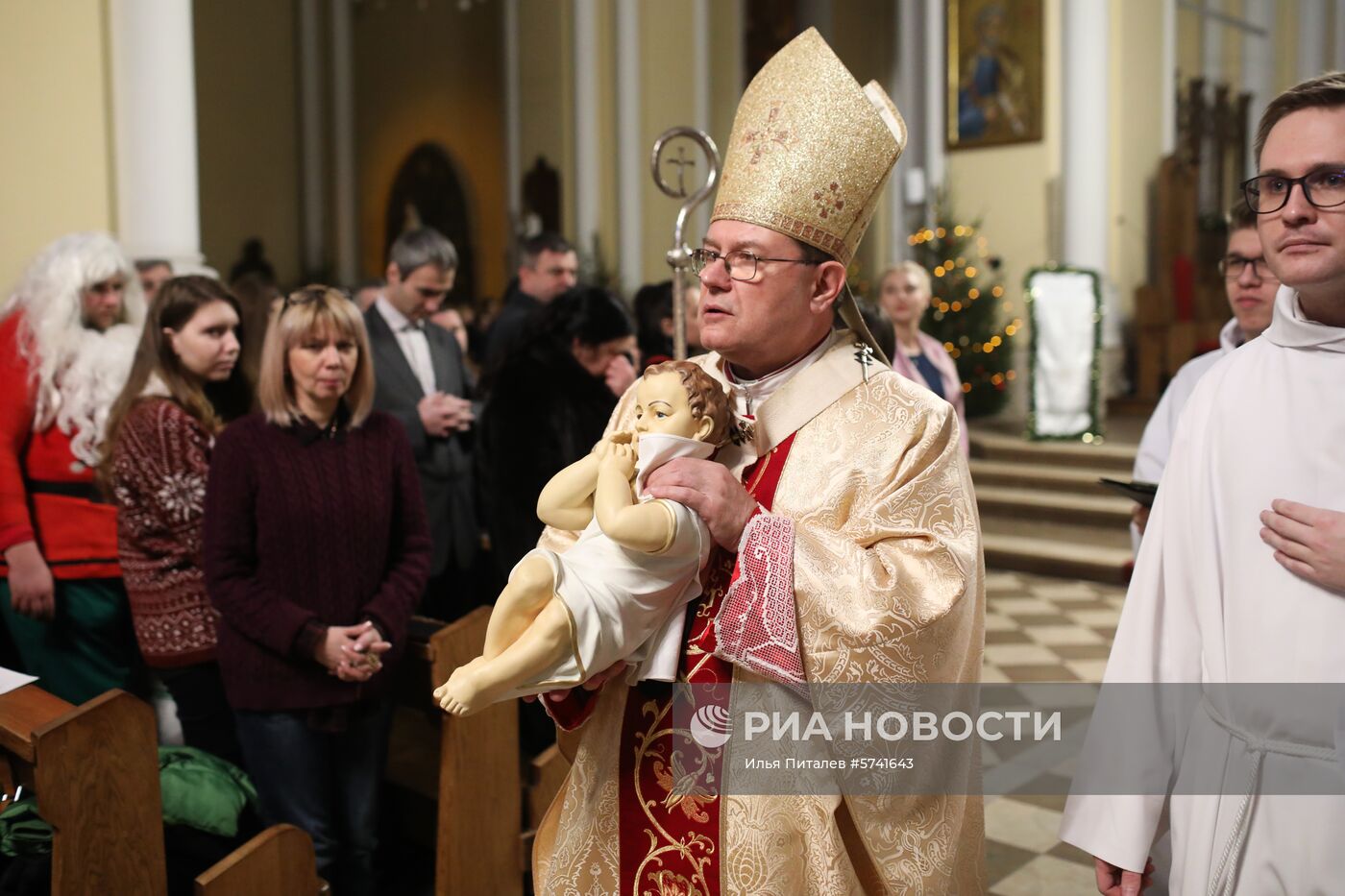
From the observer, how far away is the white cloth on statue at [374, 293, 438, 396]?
4.47 m

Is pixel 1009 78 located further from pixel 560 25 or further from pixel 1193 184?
pixel 560 25

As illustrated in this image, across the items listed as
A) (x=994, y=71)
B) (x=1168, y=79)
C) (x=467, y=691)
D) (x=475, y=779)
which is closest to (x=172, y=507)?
(x=475, y=779)

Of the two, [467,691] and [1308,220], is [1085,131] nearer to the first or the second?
[1308,220]

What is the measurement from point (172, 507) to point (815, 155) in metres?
1.88

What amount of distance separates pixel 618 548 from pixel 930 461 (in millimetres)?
500

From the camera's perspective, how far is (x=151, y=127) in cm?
502

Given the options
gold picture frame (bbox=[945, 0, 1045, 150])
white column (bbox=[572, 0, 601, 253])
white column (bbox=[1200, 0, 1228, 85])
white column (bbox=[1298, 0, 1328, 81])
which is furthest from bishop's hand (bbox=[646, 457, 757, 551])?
white column (bbox=[1298, 0, 1328, 81])

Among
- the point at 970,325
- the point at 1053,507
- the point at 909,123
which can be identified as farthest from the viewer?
the point at 909,123

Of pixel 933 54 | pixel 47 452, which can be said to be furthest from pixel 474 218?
pixel 47 452

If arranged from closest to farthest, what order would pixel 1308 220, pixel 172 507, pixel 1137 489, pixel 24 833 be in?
pixel 1308 220
pixel 24 833
pixel 1137 489
pixel 172 507

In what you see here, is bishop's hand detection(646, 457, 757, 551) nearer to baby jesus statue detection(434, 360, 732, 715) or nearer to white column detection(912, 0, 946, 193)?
baby jesus statue detection(434, 360, 732, 715)

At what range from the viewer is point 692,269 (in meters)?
1.95

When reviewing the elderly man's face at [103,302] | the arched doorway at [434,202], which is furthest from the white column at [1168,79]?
the elderly man's face at [103,302]

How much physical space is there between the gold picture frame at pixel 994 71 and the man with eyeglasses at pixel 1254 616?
9.43 m
